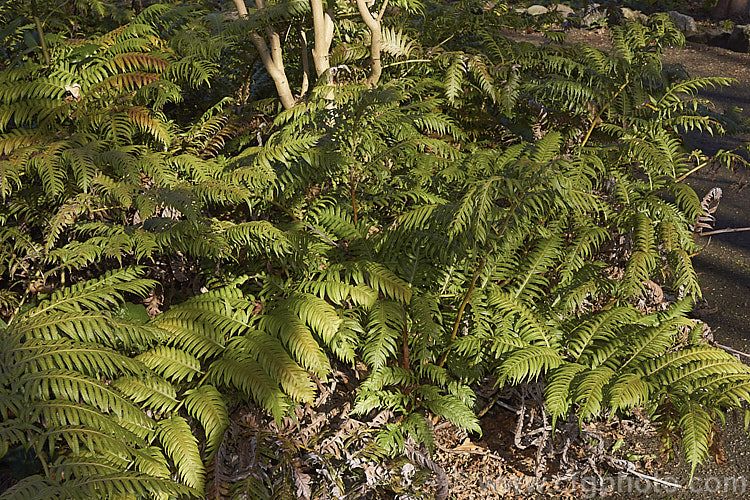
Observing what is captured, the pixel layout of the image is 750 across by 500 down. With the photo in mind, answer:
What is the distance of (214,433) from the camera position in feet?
8.56

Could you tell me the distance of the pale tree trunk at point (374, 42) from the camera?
14.2 ft

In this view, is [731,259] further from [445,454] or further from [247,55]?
[247,55]

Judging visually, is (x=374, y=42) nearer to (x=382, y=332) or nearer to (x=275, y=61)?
(x=275, y=61)

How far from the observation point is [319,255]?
3.28m

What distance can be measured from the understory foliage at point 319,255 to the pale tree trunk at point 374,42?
142mm

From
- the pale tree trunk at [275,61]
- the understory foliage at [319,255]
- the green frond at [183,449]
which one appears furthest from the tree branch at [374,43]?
the green frond at [183,449]

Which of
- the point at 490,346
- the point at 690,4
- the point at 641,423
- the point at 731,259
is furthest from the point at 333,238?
the point at 690,4

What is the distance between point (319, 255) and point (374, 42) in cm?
201

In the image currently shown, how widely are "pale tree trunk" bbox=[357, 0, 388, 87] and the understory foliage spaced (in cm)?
14

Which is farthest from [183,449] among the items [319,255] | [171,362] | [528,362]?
[528,362]

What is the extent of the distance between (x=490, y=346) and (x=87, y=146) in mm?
2575

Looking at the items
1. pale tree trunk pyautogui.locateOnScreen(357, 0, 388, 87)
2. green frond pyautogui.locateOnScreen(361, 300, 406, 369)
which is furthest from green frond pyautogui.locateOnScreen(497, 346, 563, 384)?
pale tree trunk pyautogui.locateOnScreen(357, 0, 388, 87)

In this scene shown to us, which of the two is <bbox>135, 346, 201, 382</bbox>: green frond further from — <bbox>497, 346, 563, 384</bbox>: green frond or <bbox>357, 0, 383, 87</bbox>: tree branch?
<bbox>357, 0, 383, 87</bbox>: tree branch

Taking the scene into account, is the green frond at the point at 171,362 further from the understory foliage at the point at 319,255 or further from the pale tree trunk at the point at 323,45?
the pale tree trunk at the point at 323,45
